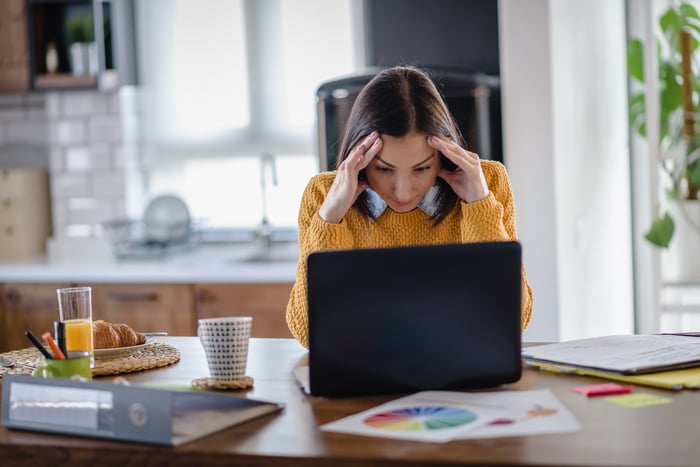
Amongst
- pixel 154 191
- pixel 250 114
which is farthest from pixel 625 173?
pixel 154 191

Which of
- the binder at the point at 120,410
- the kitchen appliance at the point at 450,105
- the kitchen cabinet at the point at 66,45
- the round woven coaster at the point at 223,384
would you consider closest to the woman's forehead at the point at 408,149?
the round woven coaster at the point at 223,384

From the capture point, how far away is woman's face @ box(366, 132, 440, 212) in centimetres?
194

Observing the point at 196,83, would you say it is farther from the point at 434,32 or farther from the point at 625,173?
the point at 625,173

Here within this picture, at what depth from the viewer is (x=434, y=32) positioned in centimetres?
379

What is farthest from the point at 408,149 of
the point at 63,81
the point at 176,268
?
the point at 63,81

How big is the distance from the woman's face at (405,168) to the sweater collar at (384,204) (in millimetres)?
230

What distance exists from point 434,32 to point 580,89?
0.60 metres

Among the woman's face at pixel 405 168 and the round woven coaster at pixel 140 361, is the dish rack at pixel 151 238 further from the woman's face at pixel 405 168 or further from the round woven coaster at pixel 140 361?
the woman's face at pixel 405 168

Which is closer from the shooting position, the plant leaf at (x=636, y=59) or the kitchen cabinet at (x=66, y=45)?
the plant leaf at (x=636, y=59)

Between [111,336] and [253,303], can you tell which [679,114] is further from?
[111,336]

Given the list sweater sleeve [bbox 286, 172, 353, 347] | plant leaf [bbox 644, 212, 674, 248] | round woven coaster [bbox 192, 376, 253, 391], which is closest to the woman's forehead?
sweater sleeve [bbox 286, 172, 353, 347]

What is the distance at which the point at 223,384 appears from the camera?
1.63 m

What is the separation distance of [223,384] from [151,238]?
2747mm

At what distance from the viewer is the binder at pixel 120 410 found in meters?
1.31
